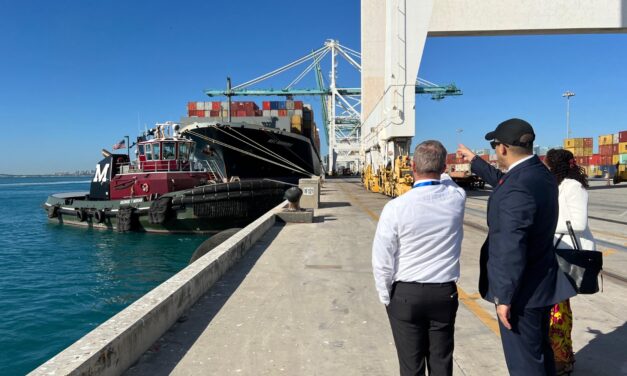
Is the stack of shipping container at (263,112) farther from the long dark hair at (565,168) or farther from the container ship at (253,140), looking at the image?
the long dark hair at (565,168)

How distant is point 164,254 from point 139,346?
12.0 m

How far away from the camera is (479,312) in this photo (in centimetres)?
437

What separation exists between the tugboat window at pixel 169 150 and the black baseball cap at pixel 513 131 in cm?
1910

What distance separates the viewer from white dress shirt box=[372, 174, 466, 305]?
2234 millimetres

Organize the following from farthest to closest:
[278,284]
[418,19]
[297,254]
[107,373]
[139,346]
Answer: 1. [418,19]
2. [297,254]
3. [278,284]
4. [139,346]
5. [107,373]

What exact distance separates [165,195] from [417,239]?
16.9 m

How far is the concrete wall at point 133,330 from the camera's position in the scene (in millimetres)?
2676

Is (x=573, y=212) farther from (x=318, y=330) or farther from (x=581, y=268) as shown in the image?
(x=318, y=330)

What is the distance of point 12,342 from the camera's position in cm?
685

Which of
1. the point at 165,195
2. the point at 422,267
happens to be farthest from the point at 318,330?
A: the point at 165,195

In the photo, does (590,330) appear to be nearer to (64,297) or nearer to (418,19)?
(64,297)

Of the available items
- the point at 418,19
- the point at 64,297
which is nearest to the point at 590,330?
the point at 64,297

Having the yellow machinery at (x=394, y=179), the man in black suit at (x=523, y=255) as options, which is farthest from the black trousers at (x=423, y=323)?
the yellow machinery at (x=394, y=179)

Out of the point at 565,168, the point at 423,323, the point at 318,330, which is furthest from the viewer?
the point at 318,330
